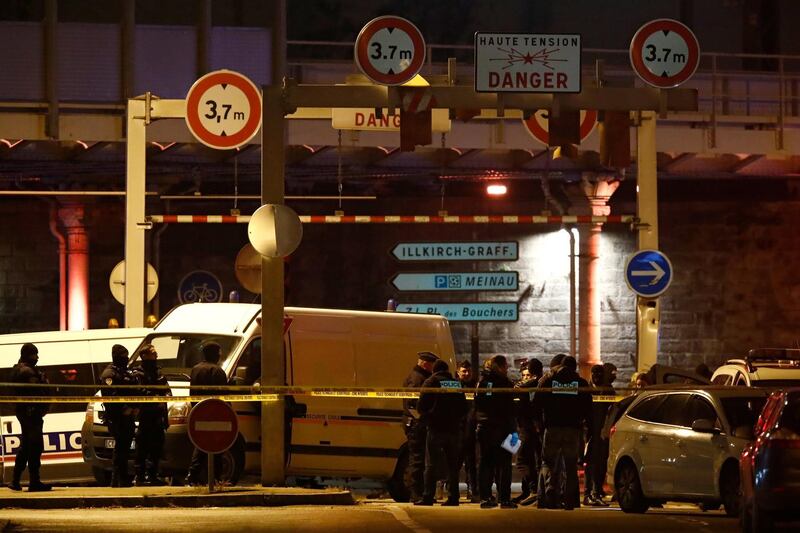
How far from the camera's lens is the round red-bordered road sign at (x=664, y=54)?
17.5m

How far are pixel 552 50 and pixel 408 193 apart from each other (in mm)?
10698

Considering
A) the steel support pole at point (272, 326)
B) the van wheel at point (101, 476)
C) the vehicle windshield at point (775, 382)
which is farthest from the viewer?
the van wheel at point (101, 476)

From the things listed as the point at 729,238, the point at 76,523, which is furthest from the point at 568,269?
the point at 76,523

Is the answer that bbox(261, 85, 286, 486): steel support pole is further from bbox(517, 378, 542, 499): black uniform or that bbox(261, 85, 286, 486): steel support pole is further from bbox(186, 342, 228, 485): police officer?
bbox(517, 378, 542, 499): black uniform

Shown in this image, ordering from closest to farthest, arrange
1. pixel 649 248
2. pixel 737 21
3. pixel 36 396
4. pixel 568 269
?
pixel 36 396 → pixel 649 248 → pixel 568 269 → pixel 737 21

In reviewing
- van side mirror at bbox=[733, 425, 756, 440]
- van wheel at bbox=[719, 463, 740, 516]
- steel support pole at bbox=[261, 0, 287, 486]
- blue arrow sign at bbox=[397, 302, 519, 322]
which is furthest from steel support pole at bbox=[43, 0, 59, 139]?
van side mirror at bbox=[733, 425, 756, 440]

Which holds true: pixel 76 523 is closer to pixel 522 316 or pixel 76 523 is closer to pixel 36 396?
pixel 36 396

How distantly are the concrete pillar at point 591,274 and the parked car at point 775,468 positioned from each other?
1369 centimetres

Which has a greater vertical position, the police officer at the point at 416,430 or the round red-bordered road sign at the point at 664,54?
the round red-bordered road sign at the point at 664,54

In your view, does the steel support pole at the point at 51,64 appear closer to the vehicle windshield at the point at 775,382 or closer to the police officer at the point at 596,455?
the police officer at the point at 596,455

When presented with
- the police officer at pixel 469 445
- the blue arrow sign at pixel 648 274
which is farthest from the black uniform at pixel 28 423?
the blue arrow sign at pixel 648 274

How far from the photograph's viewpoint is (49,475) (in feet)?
62.0

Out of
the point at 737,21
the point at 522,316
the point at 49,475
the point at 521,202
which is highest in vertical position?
the point at 737,21

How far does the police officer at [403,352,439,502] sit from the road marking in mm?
862
